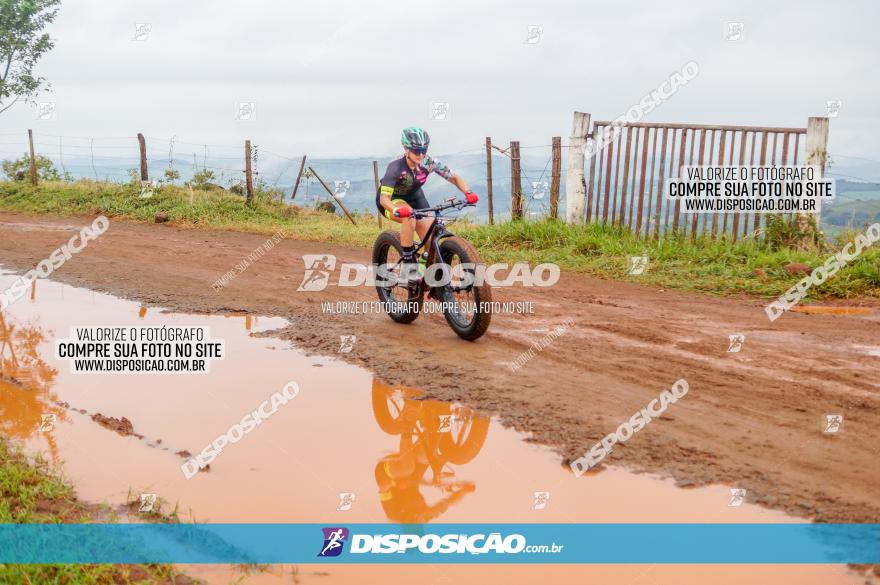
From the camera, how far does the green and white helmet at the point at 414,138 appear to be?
7859mm

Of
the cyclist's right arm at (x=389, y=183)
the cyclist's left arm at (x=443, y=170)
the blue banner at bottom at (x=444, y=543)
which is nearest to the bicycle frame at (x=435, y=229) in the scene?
the cyclist's right arm at (x=389, y=183)

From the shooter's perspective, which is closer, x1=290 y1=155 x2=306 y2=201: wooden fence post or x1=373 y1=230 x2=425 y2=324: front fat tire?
x1=373 y1=230 x2=425 y2=324: front fat tire

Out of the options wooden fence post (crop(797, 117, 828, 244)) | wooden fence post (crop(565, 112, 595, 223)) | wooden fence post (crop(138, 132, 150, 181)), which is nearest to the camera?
wooden fence post (crop(797, 117, 828, 244))

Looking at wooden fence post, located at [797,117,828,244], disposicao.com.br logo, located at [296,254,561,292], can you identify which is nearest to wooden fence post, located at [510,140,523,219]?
disposicao.com.br logo, located at [296,254,561,292]

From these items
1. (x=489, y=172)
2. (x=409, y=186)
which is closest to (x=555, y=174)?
(x=489, y=172)

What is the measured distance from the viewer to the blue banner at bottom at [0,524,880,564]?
3793 millimetres

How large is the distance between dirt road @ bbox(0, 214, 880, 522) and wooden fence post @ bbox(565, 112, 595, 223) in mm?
2955

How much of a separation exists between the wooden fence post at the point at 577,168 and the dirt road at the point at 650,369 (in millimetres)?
2955

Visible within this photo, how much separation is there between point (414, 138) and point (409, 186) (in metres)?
0.54

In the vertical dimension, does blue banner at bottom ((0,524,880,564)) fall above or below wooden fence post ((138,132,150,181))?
below

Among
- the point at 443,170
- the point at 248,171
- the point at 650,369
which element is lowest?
the point at 650,369

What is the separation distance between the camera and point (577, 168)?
13.9 m

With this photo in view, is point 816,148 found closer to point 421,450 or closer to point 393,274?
point 393,274

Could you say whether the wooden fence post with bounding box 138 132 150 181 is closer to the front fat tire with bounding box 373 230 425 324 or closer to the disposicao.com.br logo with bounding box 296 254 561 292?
the disposicao.com.br logo with bounding box 296 254 561 292
